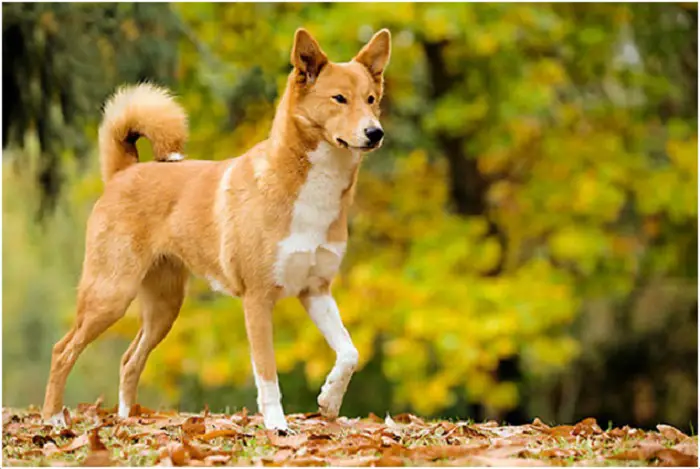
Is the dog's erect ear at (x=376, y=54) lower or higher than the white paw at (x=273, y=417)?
higher

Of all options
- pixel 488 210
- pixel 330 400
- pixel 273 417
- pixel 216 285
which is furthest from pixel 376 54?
pixel 488 210

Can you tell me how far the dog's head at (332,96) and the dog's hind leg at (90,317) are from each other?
1.29m

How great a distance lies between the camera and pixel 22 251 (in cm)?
1950

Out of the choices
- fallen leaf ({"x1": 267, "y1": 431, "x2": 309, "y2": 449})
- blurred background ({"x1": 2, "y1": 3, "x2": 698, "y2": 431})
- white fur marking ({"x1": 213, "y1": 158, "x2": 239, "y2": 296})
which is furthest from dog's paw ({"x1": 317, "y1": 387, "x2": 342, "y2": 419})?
blurred background ({"x1": 2, "y1": 3, "x2": 698, "y2": 431})

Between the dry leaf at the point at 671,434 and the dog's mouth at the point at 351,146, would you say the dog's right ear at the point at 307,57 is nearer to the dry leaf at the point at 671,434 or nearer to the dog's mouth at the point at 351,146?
the dog's mouth at the point at 351,146

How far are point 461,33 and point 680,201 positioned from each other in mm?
2810

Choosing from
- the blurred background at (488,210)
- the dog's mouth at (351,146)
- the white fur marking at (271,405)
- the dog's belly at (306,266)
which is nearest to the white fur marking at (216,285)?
the dog's belly at (306,266)

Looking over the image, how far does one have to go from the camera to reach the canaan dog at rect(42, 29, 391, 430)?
4.75 m

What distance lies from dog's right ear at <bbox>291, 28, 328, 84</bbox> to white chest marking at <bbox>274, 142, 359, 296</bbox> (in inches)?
13.1

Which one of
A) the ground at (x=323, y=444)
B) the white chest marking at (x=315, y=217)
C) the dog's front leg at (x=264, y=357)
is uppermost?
the white chest marking at (x=315, y=217)

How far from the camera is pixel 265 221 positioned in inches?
189

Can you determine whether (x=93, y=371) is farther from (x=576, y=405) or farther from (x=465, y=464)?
(x=465, y=464)

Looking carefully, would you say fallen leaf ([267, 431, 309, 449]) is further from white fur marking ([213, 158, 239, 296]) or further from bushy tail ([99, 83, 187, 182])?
bushy tail ([99, 83, 187, 182])

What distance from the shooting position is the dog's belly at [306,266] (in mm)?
4766
